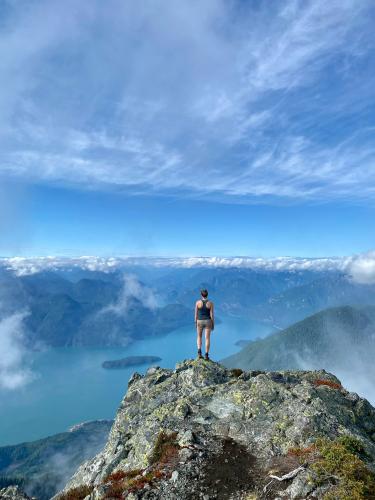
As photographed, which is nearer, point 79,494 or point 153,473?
point 153,473

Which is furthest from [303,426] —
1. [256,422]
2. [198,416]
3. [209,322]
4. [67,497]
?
[67,497]

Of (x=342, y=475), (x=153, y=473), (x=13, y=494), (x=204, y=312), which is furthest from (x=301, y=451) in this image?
(x=13, y=494)

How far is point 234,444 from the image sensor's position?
58.9ft

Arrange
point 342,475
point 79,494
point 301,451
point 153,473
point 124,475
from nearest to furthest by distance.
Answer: point 342,475 < point 153,473 < point 301,451 < point 79,494 < point 124,475

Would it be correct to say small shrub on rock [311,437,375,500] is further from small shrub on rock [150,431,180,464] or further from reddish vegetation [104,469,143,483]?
reddish vegetation [104,469,143,483]

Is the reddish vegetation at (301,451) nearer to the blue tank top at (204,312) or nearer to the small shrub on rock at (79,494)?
the small shrub on rock at (79,494)

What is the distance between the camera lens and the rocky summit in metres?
13.8

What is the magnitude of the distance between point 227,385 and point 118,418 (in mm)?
9906

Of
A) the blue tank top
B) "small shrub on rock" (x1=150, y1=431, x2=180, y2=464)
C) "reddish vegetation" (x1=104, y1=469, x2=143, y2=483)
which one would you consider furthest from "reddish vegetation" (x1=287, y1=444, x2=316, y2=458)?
the blue tank top

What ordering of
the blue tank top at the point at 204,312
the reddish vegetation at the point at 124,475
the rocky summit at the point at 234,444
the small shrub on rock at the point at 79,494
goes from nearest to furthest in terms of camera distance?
the rocky summit at the point at 234,444
the reddish vegetation at the point at 124,475
the small shrub on rock at the point at 79,494
the blue tank top at the point at 204,312

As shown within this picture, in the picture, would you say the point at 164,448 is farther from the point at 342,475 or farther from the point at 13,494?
the point at 342,475

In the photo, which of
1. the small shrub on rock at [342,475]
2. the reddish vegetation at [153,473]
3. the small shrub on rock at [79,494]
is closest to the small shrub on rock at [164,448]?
the reddish vegetation at [153,473]

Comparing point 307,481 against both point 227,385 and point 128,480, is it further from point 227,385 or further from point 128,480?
point 227,385

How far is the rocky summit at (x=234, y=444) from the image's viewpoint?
1383cm
